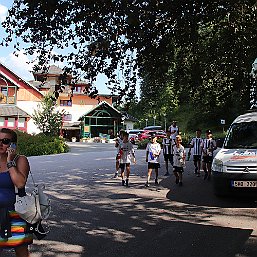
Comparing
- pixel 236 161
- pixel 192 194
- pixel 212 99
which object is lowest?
pixel 192 194

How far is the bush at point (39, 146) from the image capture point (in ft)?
89.8

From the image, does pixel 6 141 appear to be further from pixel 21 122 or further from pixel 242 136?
pixel 21 122

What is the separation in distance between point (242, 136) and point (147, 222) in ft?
14.5

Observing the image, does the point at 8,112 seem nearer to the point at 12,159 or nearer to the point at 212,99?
the point at 212,99

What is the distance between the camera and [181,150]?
12273 mm

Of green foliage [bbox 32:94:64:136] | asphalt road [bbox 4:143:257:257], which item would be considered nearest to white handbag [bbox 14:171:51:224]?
asphalt road [bbox 4:143:257:257]

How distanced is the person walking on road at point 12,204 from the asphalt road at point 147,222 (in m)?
1.69

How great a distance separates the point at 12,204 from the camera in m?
3.89

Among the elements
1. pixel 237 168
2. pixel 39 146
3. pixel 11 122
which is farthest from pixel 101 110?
pixel 237 168

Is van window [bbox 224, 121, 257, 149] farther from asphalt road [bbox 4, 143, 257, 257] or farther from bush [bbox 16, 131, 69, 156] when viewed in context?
bush [bbox 16, 131, 69, 156]

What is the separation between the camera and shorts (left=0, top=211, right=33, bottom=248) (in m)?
3.84

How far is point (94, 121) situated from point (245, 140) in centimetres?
4991

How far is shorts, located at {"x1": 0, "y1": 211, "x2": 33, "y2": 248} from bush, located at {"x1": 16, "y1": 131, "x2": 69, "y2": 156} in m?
23.7

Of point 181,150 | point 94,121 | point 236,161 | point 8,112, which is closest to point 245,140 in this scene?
point 236,161
